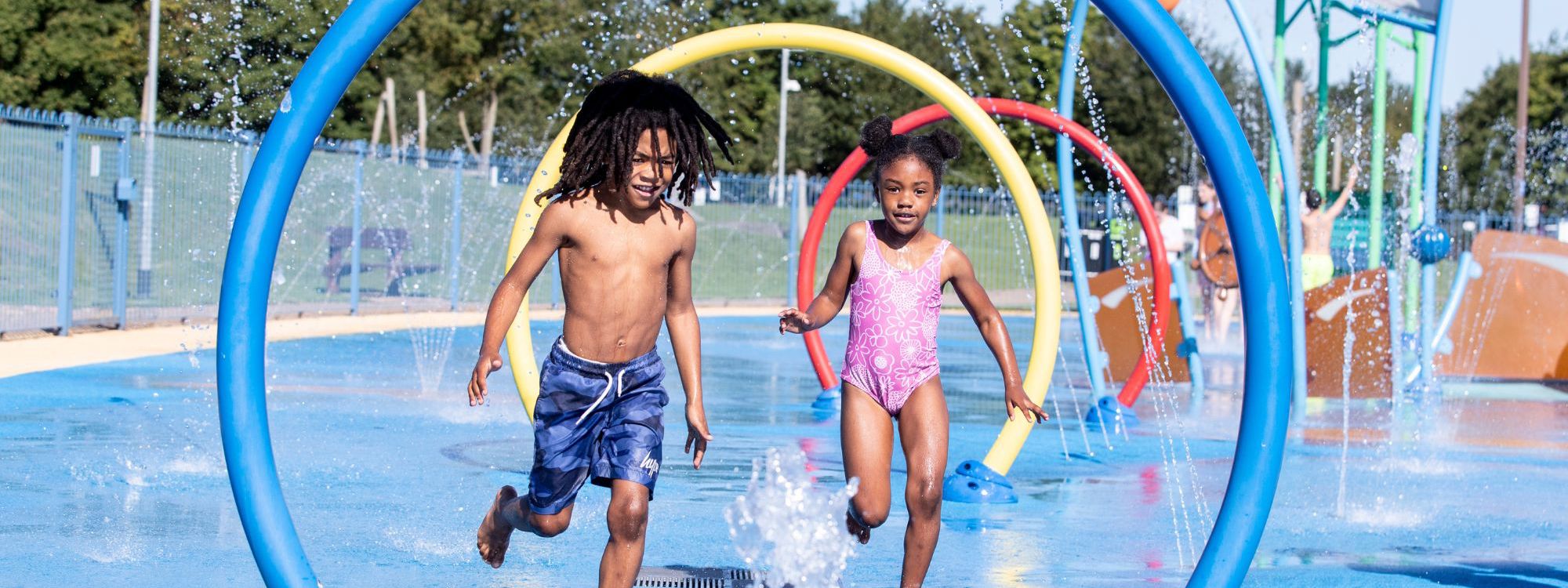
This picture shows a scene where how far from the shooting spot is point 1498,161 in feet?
194

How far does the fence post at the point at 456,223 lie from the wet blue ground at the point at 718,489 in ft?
26.7

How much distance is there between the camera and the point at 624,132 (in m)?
4.32

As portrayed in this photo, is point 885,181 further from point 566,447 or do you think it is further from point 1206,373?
point 1206,373

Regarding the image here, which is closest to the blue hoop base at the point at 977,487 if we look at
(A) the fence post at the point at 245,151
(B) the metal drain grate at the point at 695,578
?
(B) the metal drain grate at the point at 695,578

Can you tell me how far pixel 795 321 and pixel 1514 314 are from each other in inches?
401

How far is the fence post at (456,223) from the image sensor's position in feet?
65.1

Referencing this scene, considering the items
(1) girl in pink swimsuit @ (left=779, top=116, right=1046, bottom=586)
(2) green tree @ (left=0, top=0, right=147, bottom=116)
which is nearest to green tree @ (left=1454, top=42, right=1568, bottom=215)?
(2) green tree @ (left=0, top=0, right=147, bottom=116)

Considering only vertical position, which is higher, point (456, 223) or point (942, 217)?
point (942, 217)

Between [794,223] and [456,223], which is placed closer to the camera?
[456,223]

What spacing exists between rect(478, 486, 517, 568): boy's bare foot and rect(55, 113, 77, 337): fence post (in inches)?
396

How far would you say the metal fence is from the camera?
13.4 metres

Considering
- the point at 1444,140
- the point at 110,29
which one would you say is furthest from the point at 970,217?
the point at 1444,140

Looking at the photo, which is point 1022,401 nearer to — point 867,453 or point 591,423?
point 867,453

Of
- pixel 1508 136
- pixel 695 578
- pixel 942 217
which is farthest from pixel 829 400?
pixel 1508 136
